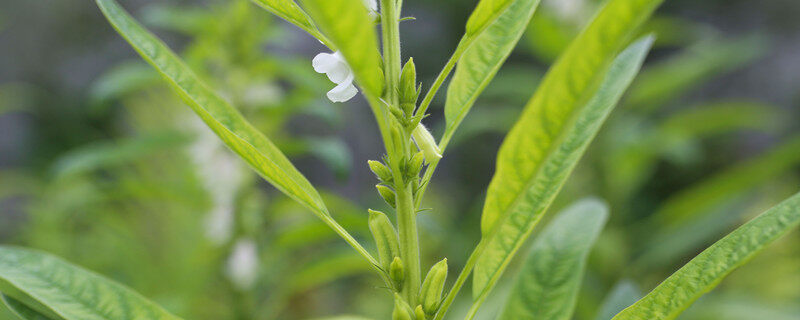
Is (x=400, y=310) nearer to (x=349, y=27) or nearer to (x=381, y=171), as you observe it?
(x=381, y=171)

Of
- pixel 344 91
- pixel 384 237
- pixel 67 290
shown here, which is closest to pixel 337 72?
pixel 344 91

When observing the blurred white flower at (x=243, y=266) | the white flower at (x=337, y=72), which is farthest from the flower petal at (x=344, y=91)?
the blurred white flower at (x=243, y=266)

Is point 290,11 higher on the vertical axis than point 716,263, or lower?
higher

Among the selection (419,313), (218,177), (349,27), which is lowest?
(419,313)

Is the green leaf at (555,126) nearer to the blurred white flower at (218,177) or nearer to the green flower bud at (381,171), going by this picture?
the green flower bud at (381,171)

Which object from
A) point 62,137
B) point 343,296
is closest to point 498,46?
point 343,296

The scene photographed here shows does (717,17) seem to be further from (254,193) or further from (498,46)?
(498,46)
